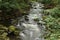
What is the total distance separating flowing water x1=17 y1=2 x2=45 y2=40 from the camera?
9.83m

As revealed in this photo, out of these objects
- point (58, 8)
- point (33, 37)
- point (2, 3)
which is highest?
point (2, 3)

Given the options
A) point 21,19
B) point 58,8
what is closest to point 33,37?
point 21,19

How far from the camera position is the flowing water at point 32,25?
387 inches

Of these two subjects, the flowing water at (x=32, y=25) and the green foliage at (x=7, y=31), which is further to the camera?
the flowing water at (x=32, y=25)

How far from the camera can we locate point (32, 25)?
11047 mm

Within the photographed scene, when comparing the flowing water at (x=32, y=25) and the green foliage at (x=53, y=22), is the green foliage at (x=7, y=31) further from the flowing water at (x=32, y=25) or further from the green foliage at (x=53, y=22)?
the green foliage at (x=53, y=22)

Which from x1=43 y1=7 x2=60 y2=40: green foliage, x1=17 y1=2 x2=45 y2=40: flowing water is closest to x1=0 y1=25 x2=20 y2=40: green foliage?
x1=17 y1=2 x2=45 y2=40: flowing water

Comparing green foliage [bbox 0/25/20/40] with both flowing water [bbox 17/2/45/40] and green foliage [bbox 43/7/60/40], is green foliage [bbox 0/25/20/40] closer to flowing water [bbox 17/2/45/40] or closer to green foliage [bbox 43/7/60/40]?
flowing water [bbox 17/2/45/40]

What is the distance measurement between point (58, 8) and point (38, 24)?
2.31 meters

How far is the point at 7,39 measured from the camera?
9094 mm

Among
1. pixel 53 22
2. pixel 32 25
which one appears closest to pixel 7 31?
pixel 32 25

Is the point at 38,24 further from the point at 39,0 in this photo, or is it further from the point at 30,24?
the point at 39,0

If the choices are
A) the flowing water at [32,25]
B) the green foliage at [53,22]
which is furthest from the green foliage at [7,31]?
the green foliage at [53,22]

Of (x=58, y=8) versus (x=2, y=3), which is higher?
(x=2, y=3)
